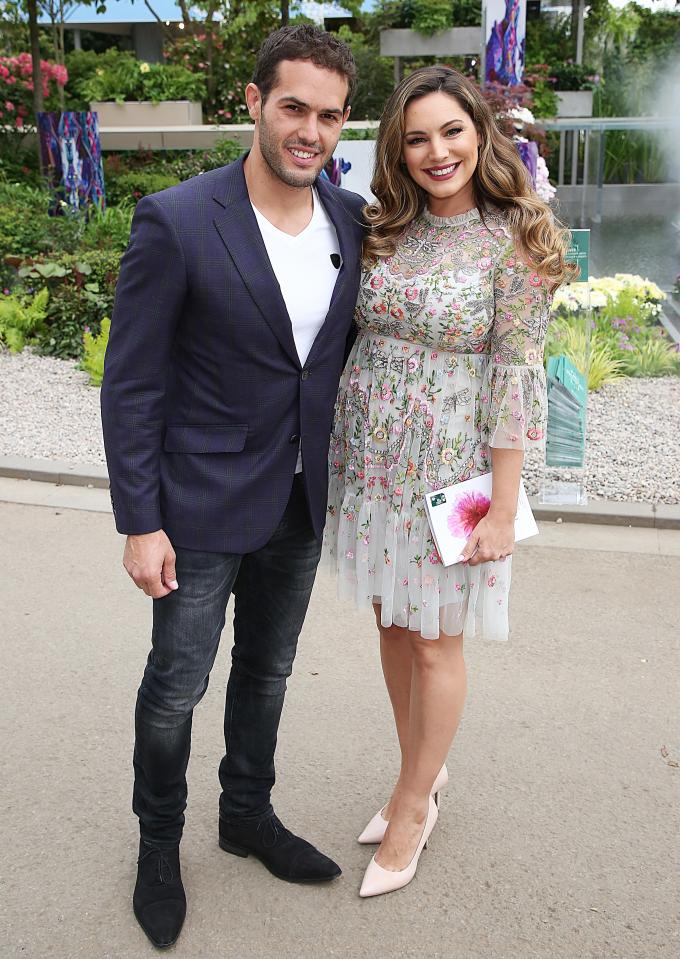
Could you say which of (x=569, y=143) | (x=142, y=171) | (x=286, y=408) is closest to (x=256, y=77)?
(x=286, y=408)

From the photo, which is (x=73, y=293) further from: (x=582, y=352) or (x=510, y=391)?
(x=510, y=391)

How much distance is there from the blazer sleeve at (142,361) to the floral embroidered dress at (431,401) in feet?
1.73

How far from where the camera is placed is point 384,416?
8.40 feet

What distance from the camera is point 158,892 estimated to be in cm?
261

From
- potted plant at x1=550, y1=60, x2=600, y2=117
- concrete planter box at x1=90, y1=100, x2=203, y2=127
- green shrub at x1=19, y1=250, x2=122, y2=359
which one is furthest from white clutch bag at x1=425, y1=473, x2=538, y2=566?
concrete planter box at x1=90, y1=100, x2=203, y2=127

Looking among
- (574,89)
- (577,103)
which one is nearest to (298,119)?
(577,103)

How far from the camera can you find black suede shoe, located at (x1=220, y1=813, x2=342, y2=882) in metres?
2.75

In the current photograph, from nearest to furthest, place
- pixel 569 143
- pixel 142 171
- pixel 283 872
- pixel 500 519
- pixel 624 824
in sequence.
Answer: pixel 500 519
pixel 283 872
pixel 624 824
pixel 569 143
pixel 142 171

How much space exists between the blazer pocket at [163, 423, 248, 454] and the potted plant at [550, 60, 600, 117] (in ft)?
50.4

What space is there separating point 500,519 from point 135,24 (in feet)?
86.4

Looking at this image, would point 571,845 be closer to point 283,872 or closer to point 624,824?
point 624,824

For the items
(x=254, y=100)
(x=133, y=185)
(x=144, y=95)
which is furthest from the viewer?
(x=144, y=95)

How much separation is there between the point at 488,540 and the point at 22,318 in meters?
7.18

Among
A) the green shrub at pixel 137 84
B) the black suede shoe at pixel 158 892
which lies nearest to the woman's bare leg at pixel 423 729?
the black suede shoe at pixel 158 892
